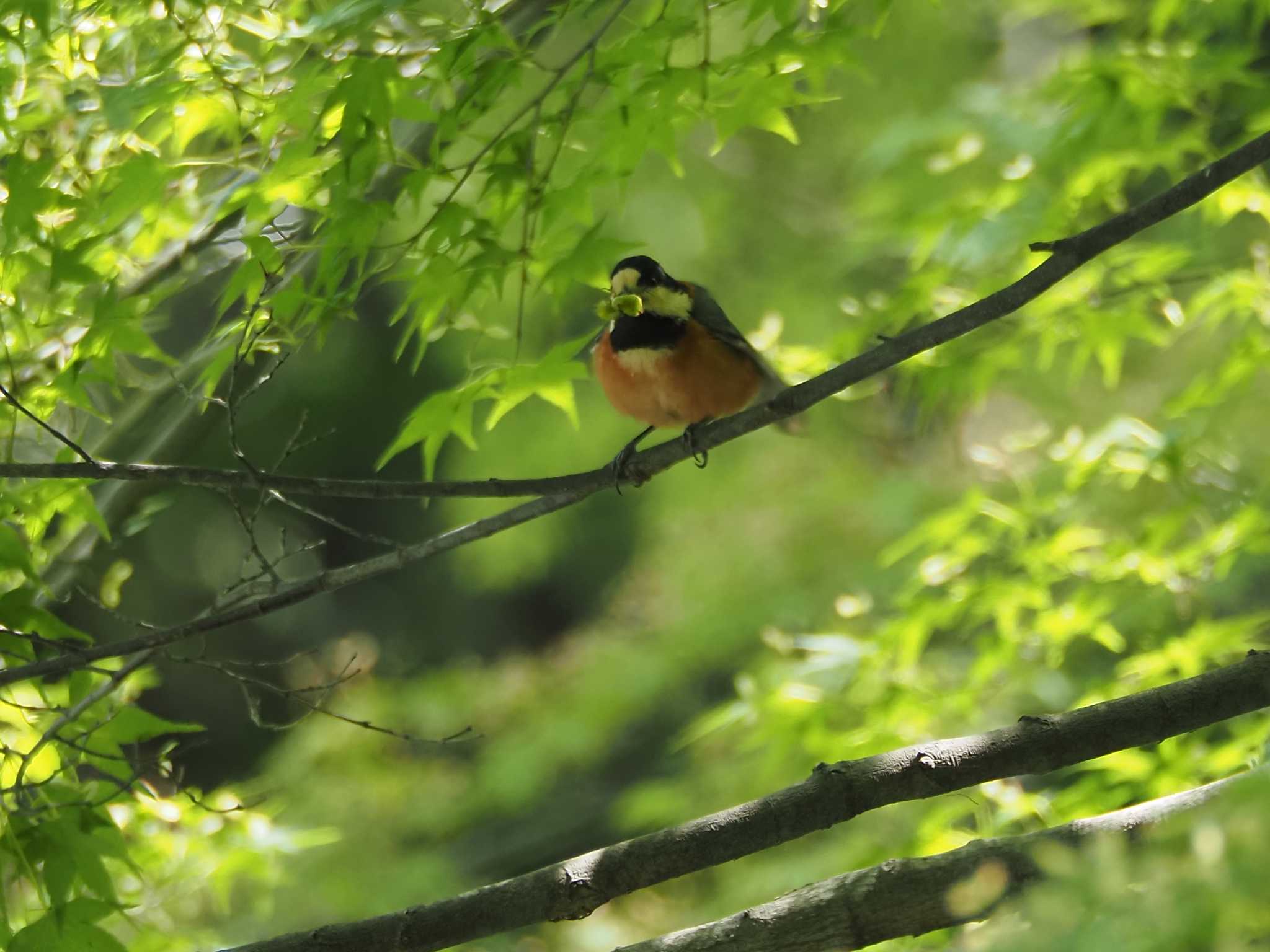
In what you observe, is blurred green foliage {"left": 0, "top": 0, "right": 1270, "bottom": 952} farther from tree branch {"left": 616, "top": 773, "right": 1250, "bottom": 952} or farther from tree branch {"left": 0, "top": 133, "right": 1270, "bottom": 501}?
Result: tree branch {"left": 616, "top": 773, "right": 1250, "bottom": 952}

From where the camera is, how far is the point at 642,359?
3402 mm

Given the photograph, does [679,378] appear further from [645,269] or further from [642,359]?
[645,269]

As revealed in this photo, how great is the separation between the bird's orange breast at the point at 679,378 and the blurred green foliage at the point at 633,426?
10.4 inches

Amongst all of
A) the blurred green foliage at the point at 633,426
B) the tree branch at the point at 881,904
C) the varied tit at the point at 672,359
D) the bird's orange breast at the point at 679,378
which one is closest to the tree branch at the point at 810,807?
the tree branch at the point at 881,904

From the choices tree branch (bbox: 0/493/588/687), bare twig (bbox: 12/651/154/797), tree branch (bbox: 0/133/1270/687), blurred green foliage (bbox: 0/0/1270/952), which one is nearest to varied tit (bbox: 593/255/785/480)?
blurred green foliage (bbox: 0/0/1270/952)

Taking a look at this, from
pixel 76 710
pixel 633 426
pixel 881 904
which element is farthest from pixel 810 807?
pixel 633 426

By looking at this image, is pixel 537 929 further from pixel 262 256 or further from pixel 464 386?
pixel 262 256

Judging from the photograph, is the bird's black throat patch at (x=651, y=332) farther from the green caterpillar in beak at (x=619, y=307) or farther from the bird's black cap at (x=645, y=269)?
the green caterpillar in beak at (x=619, y=307)

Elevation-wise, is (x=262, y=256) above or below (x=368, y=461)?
above

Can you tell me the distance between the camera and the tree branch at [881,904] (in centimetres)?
183

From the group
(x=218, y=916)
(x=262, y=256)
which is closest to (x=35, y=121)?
(x=262, y=256)

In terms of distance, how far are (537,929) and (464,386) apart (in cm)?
400

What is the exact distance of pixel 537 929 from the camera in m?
5.71

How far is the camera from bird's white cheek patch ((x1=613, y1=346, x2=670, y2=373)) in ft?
11.1
